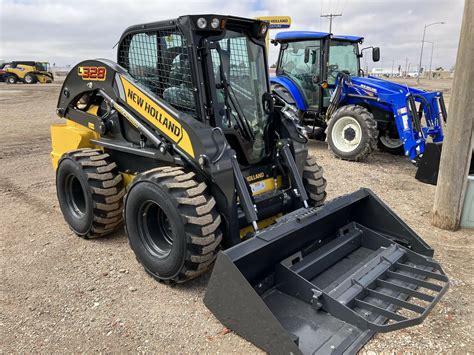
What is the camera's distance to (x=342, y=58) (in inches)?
341

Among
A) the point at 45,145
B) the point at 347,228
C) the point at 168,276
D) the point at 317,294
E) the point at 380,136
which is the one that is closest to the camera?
the point at 317,294

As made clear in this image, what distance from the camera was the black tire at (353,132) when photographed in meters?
7.48

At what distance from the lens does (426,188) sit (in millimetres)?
6219

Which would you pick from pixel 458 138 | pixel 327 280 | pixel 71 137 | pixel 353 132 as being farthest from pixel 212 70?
pixel 353 132

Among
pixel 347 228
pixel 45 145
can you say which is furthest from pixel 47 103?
pixel 347 228

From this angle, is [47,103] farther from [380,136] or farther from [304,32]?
[380,136]

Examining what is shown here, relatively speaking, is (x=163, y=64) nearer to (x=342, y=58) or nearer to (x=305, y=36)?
(x=305, y=36)

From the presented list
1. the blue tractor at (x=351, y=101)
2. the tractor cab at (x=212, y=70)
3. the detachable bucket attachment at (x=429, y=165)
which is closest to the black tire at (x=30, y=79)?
the blue tractor at (x=351, y=101)

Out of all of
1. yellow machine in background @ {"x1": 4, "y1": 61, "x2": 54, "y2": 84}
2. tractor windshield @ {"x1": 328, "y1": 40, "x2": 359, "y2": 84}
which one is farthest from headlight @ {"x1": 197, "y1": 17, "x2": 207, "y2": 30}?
yellow machine in background @ {"x1": 4, "y1": 61, "x2": 54, "y2": 84}

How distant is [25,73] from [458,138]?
34.2 metres

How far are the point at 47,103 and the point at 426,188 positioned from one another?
17515 mm

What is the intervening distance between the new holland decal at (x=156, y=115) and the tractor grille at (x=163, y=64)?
0.23 metres

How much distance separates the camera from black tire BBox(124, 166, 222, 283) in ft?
9.82

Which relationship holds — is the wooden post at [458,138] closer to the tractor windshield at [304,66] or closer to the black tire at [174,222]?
the black tire at [174,222]
